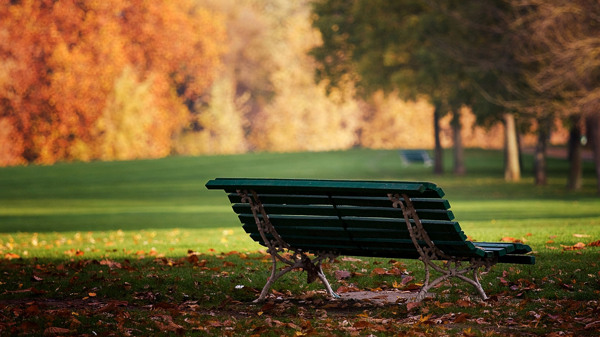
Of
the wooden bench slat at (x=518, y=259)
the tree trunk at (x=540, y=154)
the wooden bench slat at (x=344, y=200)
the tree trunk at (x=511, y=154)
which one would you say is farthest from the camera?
the tree trunk at (x=511, y=154)

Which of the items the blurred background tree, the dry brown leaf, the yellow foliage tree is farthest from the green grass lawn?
the yellow foliage tree

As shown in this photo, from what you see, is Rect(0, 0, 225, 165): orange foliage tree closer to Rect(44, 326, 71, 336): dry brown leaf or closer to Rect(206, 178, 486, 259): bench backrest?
Rect(206, 178, 486, 259): bench backrest

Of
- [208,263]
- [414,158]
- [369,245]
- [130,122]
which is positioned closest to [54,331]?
[369,245]

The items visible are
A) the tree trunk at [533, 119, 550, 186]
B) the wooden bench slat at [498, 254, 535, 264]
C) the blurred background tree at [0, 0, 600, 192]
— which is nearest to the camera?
the wooden bench slat at [498, 254, 535, 264]

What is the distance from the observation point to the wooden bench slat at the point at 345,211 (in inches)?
237

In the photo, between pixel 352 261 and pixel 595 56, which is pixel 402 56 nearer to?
pixel 595 56

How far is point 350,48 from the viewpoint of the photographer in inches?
1511

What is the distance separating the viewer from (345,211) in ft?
21.1

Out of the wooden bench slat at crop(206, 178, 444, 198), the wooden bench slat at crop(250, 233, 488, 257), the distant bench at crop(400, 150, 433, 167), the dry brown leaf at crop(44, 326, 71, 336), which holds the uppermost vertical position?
the wooden bench slat at crop(206, 178, 444, 198)

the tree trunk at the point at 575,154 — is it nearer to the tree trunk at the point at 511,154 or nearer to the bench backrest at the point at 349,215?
the tree trunk at the point at 511,154

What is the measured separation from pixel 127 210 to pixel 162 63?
2953 centimetres

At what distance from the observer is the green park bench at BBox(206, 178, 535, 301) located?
6.03 meters

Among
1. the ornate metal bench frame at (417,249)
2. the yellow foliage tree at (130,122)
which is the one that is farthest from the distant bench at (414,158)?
the ornate metal bench frame at (417,249)

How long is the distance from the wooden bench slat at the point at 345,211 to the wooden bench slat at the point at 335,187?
0.15 metres
